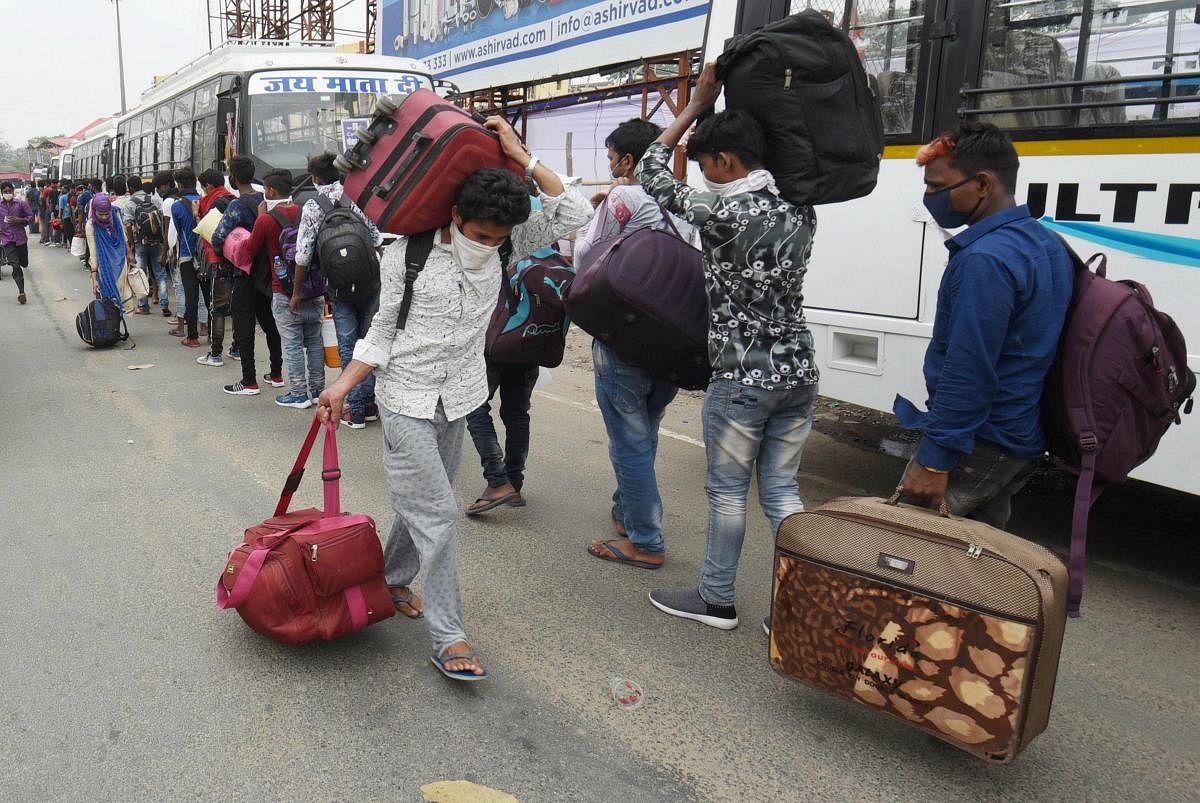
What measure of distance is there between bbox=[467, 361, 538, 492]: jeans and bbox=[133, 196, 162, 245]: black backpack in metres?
8.35

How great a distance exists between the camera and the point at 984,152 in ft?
8.63

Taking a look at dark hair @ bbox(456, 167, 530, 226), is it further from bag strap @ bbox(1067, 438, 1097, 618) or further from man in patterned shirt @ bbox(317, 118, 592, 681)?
bag strap @ bbox(1067, 438, 1097, 618)

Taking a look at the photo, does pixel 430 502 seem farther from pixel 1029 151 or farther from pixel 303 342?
pixel 303 342

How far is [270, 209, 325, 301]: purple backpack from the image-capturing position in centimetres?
664

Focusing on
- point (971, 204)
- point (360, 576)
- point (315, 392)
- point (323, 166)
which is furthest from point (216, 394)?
point (971, 204)

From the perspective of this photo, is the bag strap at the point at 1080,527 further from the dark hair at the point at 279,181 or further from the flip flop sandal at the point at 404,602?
the dark hair at the point at 279,181

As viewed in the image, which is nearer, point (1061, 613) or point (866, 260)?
point (1061, 613)

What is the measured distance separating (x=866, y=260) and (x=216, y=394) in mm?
5697

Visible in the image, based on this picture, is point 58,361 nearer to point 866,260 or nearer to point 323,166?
point 323,166

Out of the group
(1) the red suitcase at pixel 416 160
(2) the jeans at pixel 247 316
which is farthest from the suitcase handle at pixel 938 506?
(2) the jeans at pixel 247 316

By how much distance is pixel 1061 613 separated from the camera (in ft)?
7.70

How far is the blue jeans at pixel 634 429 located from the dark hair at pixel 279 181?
419 centimetres

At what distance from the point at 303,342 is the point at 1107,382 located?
5.85m

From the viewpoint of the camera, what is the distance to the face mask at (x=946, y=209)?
2711mm
